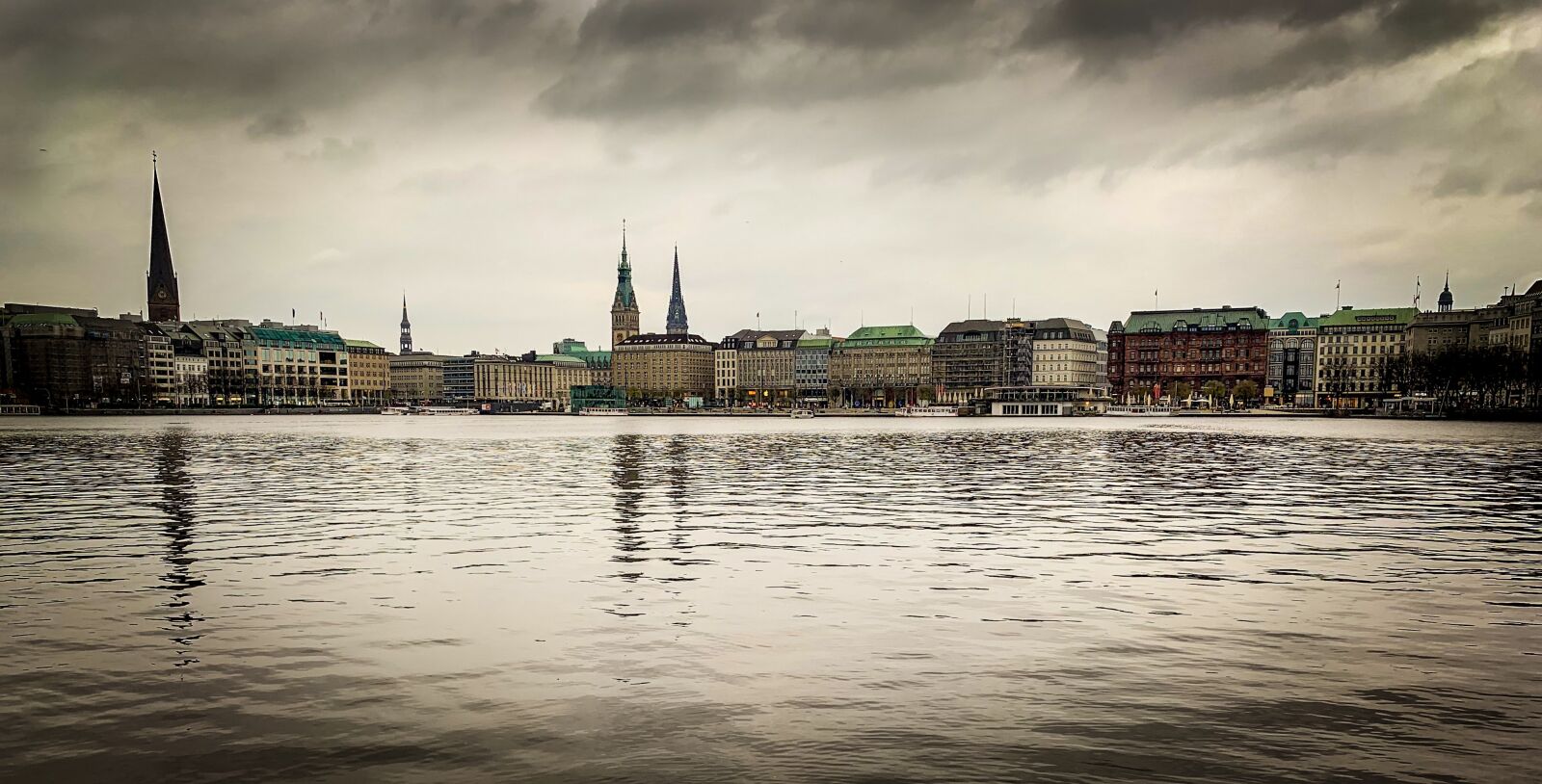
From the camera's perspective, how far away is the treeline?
131250 mm

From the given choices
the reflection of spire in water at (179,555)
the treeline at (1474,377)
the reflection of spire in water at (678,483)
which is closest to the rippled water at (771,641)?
the reflection of spire in water at (179,555)

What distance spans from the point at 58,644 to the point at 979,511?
22.8m

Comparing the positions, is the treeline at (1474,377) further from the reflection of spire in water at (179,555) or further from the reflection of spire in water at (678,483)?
the reflection of spire in water at (179,555)

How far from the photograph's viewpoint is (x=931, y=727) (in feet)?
32.6

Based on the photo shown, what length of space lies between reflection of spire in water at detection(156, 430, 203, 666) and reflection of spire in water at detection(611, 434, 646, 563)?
26.3ft

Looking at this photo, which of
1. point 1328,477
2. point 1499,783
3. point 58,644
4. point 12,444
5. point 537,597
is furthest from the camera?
point 12,444

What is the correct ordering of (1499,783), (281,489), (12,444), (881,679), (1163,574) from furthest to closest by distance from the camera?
(12,444)
(281,489)
(1163,574)
(881,679)
(1499,783)

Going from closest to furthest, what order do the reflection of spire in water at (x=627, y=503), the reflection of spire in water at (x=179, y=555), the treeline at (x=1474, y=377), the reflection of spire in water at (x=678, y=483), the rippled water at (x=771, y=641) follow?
1. the rippled water at (x=771, y=641)
2. the reflection of spire in water at (x=179, y=555)
3. the reflection of spire in water at (x=627, y=503)
4. the reflection of spire in water at (x=678, y=483)
5. the treeline at (x=1474, y=377)

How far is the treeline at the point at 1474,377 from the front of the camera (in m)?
131

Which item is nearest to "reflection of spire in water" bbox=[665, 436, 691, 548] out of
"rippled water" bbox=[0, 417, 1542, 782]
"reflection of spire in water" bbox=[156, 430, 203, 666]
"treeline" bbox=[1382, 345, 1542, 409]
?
"rippled water" bbox=[0, 417, 1542, 782]

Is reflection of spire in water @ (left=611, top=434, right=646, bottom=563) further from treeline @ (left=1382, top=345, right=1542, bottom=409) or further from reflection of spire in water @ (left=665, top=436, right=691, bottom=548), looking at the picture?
treeline @ (left=1382, top=345, right=1542, bottom=409)

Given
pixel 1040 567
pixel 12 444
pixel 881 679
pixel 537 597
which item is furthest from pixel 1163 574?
pixel 12 444

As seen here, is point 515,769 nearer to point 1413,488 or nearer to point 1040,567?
point 1040,567

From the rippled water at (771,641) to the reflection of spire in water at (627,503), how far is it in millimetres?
250
